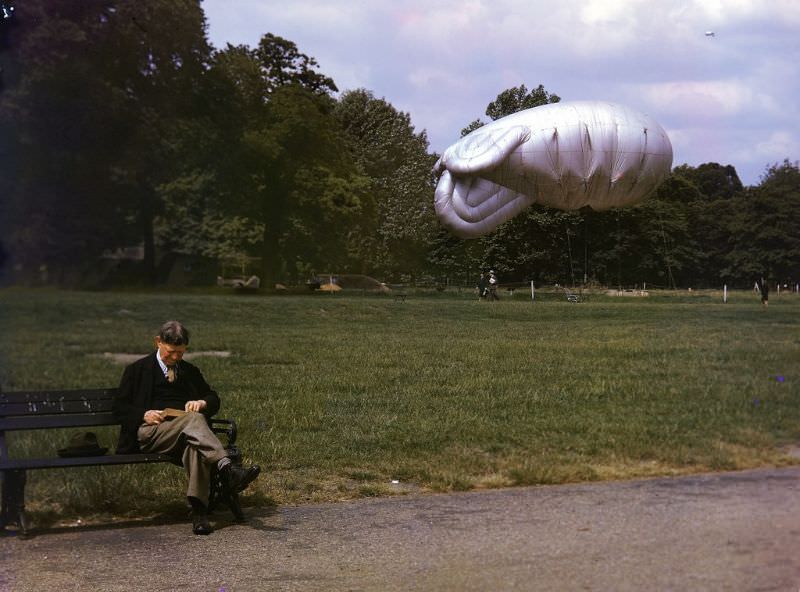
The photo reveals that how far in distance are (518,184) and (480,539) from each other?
26.5ft

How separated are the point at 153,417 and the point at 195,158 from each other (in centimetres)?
474

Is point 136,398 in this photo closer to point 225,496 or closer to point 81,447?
point 81,447

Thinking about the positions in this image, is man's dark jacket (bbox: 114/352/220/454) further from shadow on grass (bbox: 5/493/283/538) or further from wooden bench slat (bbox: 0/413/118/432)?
shadow on grass (bbox: 5/493/283/538)

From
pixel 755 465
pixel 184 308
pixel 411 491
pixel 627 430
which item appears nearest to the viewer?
pixel 411 491

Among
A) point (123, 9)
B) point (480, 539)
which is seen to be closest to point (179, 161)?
point (123, 9)

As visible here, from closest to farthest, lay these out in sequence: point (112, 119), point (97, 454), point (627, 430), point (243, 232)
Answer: point (97, 454)
point (627, 430)
point (112, 119)
point (243, 232)

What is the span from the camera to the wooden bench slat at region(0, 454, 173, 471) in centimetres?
477

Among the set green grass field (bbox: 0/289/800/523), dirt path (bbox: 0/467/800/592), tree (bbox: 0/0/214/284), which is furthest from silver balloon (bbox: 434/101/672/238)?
dirt path (bbox: 0/467/800/592)

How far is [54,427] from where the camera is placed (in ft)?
16.9

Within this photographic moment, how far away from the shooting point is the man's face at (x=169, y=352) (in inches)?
202

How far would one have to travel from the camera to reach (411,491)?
5625mm

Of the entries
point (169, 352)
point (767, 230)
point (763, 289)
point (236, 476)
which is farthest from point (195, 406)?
point (763, 289)

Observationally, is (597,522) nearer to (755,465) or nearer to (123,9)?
(755,465)

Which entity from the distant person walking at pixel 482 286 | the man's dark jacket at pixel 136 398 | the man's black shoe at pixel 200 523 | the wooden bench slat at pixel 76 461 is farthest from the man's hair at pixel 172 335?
the distant person walking at pixel 482 286
